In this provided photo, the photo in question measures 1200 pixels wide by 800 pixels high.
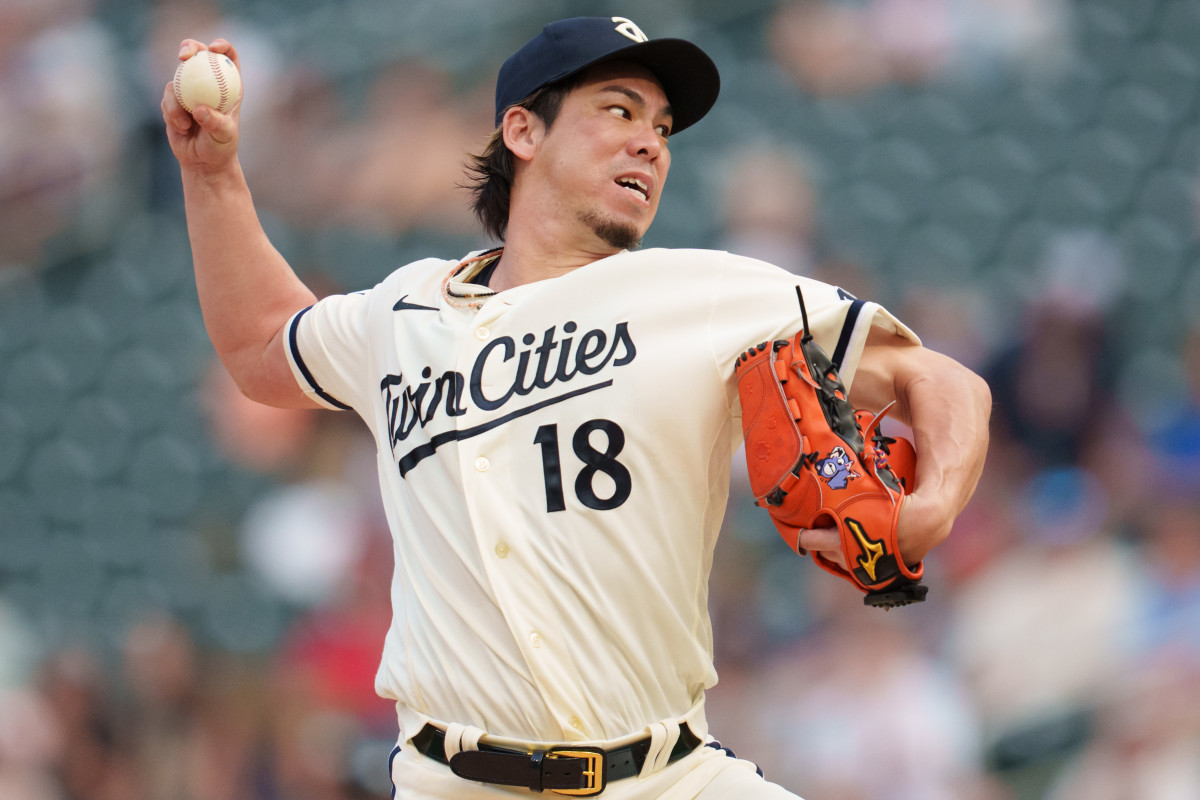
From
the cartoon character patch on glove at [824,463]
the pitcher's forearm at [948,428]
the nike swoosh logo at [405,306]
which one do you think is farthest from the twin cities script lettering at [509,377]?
the pitcher's forearm at [948,428]

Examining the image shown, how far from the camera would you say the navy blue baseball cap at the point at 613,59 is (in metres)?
2.43

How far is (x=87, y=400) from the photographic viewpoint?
5.82 metres

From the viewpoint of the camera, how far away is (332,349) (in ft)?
8.18

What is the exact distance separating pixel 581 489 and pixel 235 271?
1026mm

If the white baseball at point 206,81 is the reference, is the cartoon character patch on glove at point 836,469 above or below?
below

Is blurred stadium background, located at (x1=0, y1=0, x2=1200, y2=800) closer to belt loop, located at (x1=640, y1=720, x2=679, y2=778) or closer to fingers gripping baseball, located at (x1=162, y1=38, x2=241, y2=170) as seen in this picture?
belt loop, located at (x1=640, y1=720, x2=679, y2=778)

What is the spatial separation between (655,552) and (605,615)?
0.14 meters

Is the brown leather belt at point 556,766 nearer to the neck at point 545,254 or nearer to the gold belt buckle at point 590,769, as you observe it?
the gold belt buckle at point 590,769

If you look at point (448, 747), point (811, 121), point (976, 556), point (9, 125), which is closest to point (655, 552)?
point (448, 747)

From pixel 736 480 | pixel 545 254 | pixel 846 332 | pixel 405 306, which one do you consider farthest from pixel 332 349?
pixel 736 480

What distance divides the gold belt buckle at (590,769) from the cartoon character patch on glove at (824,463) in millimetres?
463

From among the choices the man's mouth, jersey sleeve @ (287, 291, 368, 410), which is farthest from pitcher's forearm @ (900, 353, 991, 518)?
jersey sleeve @ (287, 291, 368, 410)

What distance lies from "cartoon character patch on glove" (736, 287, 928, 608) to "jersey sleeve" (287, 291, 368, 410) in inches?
34.0

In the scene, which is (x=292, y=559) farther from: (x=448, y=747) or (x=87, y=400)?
(x=448, y=747)
